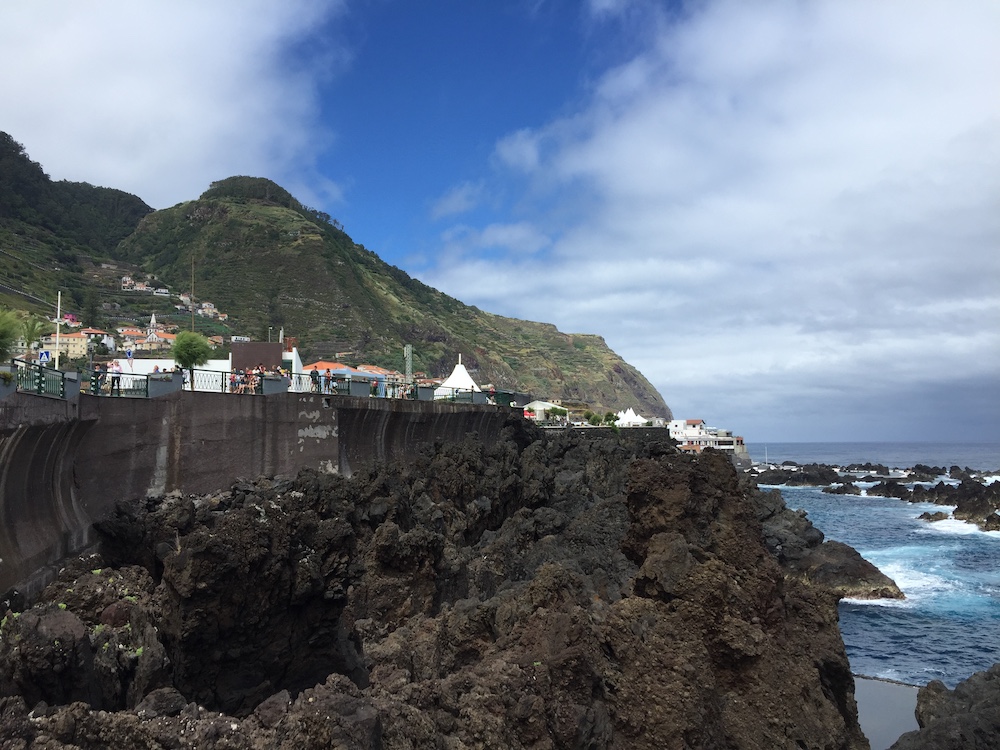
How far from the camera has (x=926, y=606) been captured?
1102 inches

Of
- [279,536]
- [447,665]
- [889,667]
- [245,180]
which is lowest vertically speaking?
[889,667]

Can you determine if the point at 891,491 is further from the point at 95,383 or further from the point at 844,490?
the point at 95,383

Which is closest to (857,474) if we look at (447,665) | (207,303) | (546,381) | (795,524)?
(546,381)

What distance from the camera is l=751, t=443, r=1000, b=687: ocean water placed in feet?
69.9

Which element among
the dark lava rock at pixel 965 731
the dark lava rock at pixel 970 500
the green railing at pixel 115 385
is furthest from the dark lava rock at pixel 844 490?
the green railing at pixel 115 385

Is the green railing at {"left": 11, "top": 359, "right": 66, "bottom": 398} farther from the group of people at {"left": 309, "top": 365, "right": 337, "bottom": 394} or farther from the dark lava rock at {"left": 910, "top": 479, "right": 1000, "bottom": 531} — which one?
the dark lava rock at {"left": 910, "top": 479, "right": 1000, "bottom": 531}

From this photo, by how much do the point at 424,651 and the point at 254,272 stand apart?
333 ft

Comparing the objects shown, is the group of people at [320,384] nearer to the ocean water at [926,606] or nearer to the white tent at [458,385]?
the ocean water at [926,606]

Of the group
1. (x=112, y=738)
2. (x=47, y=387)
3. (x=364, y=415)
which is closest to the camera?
(x=112, y=738)

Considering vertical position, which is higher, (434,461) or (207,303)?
(207,303)

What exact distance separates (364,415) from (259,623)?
1561 cm

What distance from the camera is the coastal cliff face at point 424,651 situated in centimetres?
620

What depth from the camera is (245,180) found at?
466 ft

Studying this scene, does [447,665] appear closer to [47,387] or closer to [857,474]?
[47,387]
